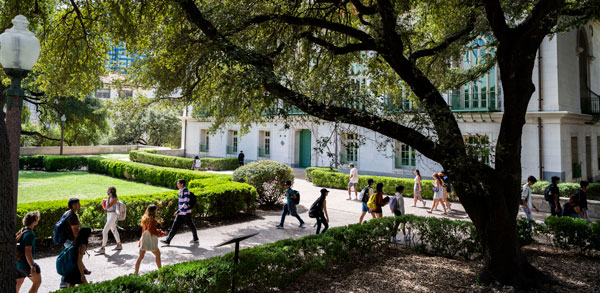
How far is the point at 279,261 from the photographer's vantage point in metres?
5.63

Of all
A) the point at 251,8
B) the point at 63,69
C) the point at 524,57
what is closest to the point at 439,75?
the point at 524,57

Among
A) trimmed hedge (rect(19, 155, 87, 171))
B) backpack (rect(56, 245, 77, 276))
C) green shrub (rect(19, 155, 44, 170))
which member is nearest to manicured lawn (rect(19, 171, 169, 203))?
trimmed hedge (rect(19, 155, 87, 171))

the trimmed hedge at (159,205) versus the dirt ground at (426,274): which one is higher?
the trimmed hedge at (159,205)

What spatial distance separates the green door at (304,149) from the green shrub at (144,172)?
37.9 feet

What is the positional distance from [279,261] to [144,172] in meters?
16.7

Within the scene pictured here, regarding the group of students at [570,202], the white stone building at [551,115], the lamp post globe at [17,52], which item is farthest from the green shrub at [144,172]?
the lamp post globe at [17,52]

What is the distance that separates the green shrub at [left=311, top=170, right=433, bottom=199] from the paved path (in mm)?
959

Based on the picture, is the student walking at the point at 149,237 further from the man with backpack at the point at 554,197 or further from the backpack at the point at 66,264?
the man with backpack at the point at 554,197

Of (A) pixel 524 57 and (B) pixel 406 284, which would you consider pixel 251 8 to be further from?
(B) pixel 406 284

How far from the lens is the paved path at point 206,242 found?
657cm

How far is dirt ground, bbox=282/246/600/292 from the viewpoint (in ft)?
18.6

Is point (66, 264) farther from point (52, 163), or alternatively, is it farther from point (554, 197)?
point (52, 163)

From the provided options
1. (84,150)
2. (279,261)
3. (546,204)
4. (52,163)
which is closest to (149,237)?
(279,261)

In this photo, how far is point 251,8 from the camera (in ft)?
28.4
